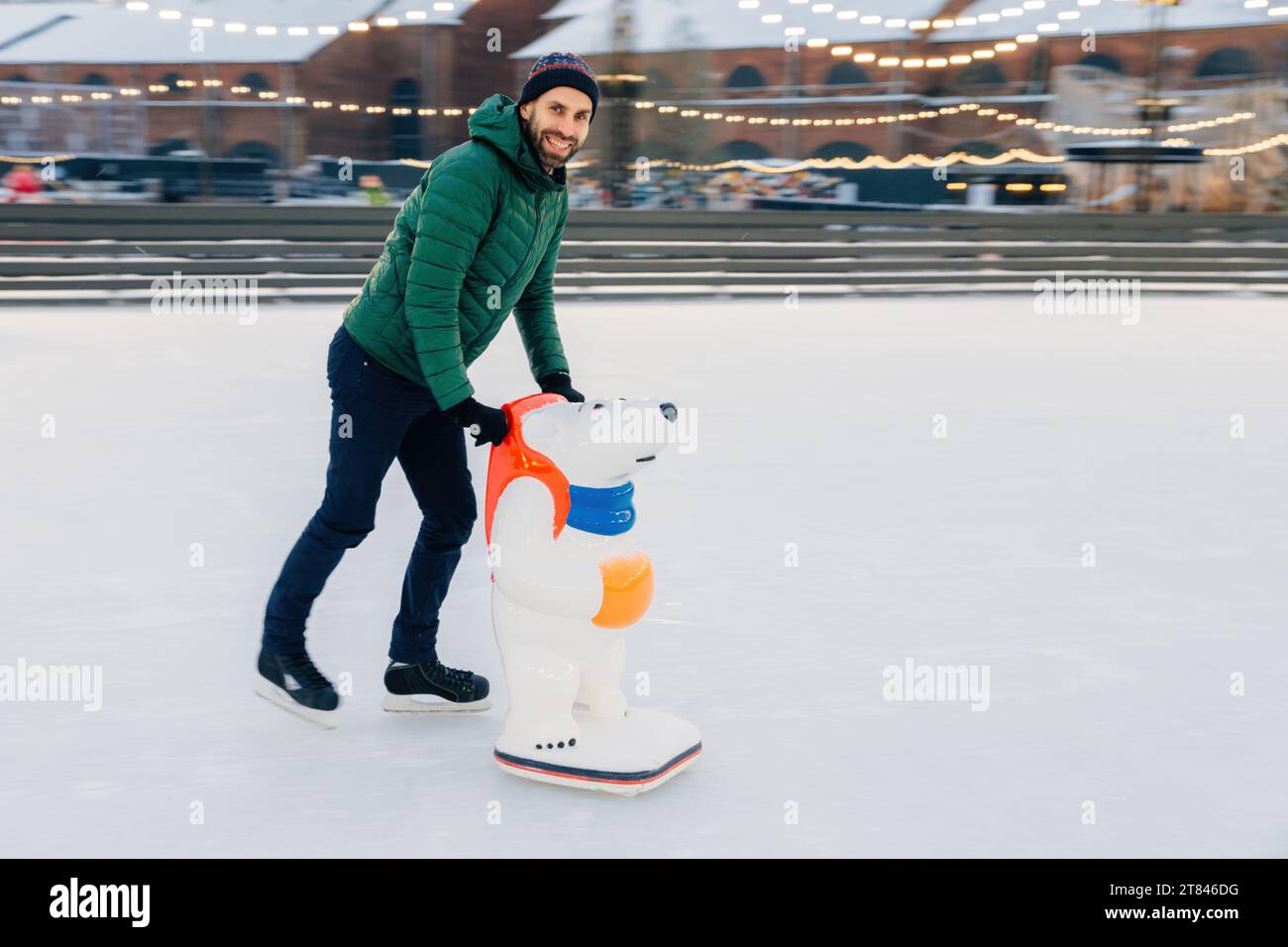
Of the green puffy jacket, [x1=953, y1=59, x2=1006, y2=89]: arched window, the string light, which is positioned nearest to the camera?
the green puffy jacket

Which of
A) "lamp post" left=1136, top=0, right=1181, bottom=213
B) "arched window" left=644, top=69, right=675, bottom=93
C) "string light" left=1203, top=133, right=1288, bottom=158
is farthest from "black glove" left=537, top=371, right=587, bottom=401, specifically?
"string light" left=1203, top=133, right=1288, bottom=158

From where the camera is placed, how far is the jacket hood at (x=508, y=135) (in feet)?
8.20

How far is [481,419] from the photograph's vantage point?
2.52 meters

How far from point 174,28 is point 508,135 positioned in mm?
17012

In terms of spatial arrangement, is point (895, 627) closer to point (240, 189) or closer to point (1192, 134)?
point (240, 189)

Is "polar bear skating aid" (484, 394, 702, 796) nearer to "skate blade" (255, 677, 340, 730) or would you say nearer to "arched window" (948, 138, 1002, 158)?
"skate blade" (255, 677, 340, 730)

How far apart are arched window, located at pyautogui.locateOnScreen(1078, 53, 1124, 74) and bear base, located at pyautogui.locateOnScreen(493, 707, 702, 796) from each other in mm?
24131

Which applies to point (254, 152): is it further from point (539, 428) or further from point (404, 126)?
point (539, 428)

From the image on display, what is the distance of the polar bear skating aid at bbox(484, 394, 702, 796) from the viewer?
254 centimetres

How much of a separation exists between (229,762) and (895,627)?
1823 millimetres

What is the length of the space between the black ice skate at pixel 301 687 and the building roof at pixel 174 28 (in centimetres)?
1482

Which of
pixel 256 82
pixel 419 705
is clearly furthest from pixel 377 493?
pixel 256 82

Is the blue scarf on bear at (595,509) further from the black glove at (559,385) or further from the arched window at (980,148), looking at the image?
the arched window at (980,148)

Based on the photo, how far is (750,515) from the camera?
4.95m
